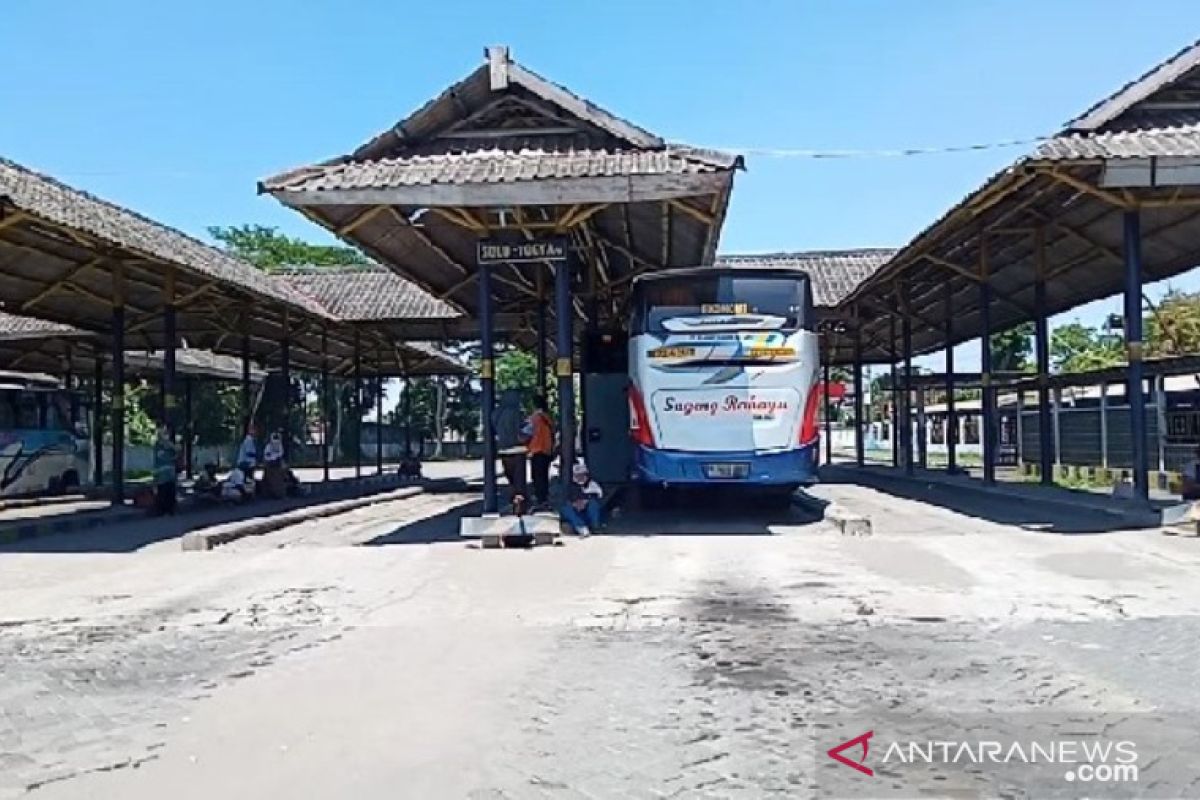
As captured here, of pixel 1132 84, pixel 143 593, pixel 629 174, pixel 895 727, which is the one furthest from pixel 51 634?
pixel 1132 84

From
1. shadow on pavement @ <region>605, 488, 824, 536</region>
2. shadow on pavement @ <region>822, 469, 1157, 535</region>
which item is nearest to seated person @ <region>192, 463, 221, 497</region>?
shadow on pavement @ <region>605, 488, 824, 536</region>

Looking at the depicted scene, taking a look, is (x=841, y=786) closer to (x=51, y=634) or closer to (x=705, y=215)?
(x=51, y=634)

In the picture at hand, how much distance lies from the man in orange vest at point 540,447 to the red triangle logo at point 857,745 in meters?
11.0

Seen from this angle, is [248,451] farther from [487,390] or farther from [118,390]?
[487,390]

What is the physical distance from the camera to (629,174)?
13805 mm

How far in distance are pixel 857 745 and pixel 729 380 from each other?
9988 mm

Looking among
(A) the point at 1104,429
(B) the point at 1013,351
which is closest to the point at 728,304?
(A) the point at 1104,429

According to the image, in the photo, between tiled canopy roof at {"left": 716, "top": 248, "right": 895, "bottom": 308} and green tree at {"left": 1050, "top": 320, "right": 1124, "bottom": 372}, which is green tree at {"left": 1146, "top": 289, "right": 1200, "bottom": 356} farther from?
green tree at {"left": 1050, "top": 320, "right": 1124, "bottom": 372}

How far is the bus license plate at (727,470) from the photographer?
1539 cm

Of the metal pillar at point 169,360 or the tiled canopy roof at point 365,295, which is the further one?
the tiled canopy roof at point 365,295

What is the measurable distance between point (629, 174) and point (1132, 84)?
7.08 m

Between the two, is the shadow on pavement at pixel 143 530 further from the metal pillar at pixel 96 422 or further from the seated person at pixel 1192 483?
the seated person at pixel 1192 483

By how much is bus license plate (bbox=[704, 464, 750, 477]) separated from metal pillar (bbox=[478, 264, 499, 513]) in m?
2.60

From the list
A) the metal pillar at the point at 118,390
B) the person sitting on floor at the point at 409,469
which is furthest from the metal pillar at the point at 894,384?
the metal pillar at the point at 118,390
